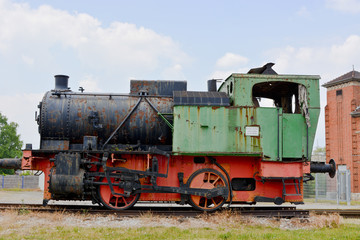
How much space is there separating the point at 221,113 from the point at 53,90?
4.91 m

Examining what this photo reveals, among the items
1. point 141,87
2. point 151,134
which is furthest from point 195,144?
point 141,87

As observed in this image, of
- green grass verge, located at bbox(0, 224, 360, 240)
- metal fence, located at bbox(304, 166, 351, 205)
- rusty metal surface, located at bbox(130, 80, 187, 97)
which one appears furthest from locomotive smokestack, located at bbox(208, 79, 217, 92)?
metal fence, located at bbox(304, 166, 351, 205)

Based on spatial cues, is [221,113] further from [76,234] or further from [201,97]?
[76,234]

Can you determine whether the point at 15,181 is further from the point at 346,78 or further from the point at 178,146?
the point at 346,78

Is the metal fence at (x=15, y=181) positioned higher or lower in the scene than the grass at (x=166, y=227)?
lower

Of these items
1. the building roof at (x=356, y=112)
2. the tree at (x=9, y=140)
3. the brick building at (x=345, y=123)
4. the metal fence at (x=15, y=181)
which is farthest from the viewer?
the tree at (x=9, y=140)

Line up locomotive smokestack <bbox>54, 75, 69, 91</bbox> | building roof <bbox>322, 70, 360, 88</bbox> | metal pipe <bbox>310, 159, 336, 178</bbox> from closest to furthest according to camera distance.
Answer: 1. metal pipe <bbox>310, 159, 336, 178</bbox>
2. locomotive smokestack <bbox>54, 75, 69, 91</bbox>
3. building roof <bbox>322, 70, 360, 88</bbox>

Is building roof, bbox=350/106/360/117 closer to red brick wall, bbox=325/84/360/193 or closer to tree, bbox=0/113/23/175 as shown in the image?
red brick wall, bbox=325/84/360/193

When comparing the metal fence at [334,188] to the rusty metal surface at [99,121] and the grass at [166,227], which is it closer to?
the grass at [166,227]

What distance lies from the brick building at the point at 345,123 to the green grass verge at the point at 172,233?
2141cm

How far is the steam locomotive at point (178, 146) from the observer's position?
357 inches

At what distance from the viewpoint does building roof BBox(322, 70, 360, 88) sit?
27980mm

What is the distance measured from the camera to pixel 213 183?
929 cm

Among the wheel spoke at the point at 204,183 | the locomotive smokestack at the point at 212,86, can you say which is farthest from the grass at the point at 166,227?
the locomotive smokestack at the point at 212,86
